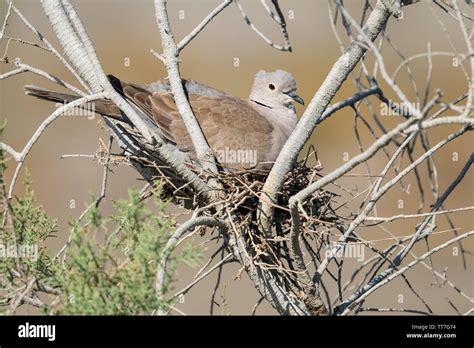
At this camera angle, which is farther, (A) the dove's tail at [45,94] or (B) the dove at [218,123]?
(B) the dove at [218,123]

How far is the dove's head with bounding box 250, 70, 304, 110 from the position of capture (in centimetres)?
611

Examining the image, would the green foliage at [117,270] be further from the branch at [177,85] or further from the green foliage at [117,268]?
the branch at [177,85]

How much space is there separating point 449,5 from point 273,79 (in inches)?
95.6

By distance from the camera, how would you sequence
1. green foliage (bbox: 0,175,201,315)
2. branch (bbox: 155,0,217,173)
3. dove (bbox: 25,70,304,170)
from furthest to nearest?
dove (bbox: 25,70,304,170), branch (bbox: 155,0,217,173), green foliage (bbox: 0,175,201,315)

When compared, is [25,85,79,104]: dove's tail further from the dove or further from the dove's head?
the dove's head

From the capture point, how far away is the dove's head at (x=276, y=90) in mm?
6109

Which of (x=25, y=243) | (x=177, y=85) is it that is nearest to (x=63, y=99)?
(x=177, y=85)

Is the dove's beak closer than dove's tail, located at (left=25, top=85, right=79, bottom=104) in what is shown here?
No

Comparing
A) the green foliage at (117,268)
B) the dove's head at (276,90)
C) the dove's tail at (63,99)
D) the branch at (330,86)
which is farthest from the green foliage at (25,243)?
the dove's head at (276,90)

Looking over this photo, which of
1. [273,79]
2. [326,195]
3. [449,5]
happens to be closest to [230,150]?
[326,195]

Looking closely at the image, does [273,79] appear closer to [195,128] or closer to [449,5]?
[195,128]

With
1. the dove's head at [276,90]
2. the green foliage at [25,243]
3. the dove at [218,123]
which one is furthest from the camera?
the dove's head at [276,90]

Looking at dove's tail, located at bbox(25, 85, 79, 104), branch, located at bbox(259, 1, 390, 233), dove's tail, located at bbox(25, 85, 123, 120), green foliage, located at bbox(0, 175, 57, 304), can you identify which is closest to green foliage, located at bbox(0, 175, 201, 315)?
green foliage, located at bbox(0, 175, 57, 304)

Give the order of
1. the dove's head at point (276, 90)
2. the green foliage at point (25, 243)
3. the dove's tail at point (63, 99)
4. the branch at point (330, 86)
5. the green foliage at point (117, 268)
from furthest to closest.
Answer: the dove's head at point (276, 90)
the dove's tail at point (63, 99)
the branch at point (330, 86)
the green foliage at point (25, 243)
the green foliage at point (117, 268)
